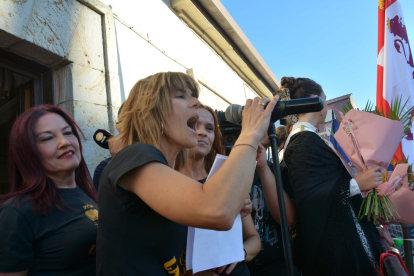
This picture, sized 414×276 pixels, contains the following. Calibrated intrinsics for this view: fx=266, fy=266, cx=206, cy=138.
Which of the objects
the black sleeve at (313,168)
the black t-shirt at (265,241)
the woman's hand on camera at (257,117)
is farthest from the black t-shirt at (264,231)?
the woman's hand on camera at (257,117)

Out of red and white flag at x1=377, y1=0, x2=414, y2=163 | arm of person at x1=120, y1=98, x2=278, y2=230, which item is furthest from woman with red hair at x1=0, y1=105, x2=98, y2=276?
red and white flag at x1=377, y1=0, x2=414, y2=163

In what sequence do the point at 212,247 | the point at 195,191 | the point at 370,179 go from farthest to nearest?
the point at 370,179
the point at 212,247
the point at 195,191

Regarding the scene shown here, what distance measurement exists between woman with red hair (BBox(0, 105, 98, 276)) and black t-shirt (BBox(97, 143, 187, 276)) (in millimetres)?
389

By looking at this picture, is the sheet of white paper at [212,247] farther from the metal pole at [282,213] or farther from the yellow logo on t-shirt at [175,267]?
the metal pole at [282,213]

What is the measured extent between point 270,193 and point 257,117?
924 millimetres

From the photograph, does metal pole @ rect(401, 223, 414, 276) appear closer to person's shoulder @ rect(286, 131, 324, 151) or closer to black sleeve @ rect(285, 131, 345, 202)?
black sleeve @ rect(285, 131, 345, 202)

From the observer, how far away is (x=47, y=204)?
1263 mm

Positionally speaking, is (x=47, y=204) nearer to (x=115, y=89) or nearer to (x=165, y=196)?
(x=165, y=196)

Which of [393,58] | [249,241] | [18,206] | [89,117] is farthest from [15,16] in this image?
[393,58]

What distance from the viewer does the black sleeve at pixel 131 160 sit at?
80 centimetres

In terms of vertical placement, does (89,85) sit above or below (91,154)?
above

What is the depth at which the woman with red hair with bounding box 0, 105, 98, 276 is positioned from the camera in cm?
113

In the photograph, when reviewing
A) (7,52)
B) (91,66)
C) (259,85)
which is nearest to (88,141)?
(91,66)

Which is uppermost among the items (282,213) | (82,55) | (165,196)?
(82,55)
